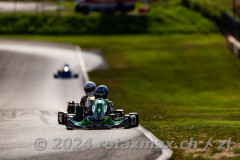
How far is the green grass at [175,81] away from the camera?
19.0 m

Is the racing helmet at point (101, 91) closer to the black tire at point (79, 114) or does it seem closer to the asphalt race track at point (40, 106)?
the black tire at point (79, 114)

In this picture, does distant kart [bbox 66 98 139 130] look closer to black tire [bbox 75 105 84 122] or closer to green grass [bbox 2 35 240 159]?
black tire [bbox 75 105 84 122]

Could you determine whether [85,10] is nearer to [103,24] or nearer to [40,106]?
[103,24]

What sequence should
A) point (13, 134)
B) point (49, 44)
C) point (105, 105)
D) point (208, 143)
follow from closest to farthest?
point (208, 143) → point (13, 134) → point (105, 105) → point (49, 44)

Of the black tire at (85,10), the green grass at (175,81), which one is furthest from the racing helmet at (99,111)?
the black tire at (85,10)

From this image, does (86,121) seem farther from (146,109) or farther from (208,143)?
(146,109)

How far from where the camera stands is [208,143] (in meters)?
15.2

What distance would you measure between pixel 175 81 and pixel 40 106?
14238mm

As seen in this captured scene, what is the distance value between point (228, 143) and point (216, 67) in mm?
30674

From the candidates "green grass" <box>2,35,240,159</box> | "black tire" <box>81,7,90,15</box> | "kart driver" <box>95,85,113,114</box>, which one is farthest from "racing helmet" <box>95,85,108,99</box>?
"black tire" <box>81,7,90,15</box>

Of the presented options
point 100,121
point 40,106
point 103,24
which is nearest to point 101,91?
point 100,121

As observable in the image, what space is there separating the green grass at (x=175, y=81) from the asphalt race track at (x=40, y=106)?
63.9 inches

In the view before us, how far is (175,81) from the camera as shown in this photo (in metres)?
39.4

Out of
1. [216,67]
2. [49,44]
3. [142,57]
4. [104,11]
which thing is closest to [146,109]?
[216,67]
